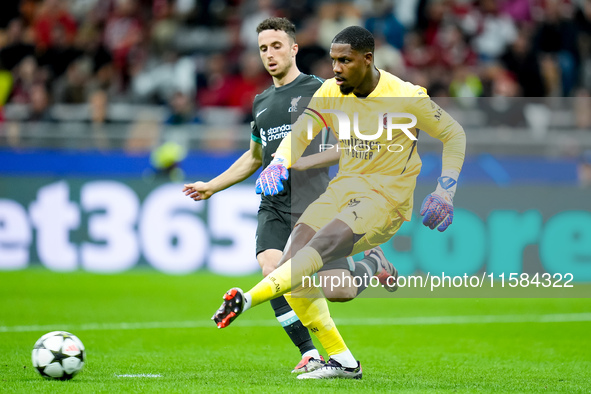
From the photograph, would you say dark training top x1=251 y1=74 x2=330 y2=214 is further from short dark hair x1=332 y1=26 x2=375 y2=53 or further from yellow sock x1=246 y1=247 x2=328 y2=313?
yellow sock x1=246 y1=247 x2=328 y2=313

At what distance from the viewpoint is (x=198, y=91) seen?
15.1 metres

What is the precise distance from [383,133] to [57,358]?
2.73 meters

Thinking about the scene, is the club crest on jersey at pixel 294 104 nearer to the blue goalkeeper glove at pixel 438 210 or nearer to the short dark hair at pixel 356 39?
the short dark hair at pixel 356 39

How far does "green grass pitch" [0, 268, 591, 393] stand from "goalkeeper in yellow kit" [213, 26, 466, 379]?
2.77ft

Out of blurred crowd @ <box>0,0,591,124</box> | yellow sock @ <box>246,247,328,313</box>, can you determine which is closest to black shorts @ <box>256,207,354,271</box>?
yellow sock @ <box>246,247,328,313</box>

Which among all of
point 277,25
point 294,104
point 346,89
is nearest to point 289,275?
point 346,89

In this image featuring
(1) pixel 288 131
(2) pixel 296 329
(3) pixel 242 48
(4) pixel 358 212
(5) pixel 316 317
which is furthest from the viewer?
(3) pixel 242 48

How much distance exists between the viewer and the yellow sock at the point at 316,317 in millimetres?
6258

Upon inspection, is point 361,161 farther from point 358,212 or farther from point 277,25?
point 277,25

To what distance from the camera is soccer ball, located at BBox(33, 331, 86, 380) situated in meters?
5.93

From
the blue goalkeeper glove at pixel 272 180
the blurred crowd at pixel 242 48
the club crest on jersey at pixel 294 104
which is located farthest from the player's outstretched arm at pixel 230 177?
the blurred crowd at pixel 242 48

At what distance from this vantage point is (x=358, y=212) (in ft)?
19.3

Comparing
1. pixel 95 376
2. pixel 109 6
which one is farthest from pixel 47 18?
pixel 95 376

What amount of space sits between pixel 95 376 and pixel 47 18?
1172 cm
